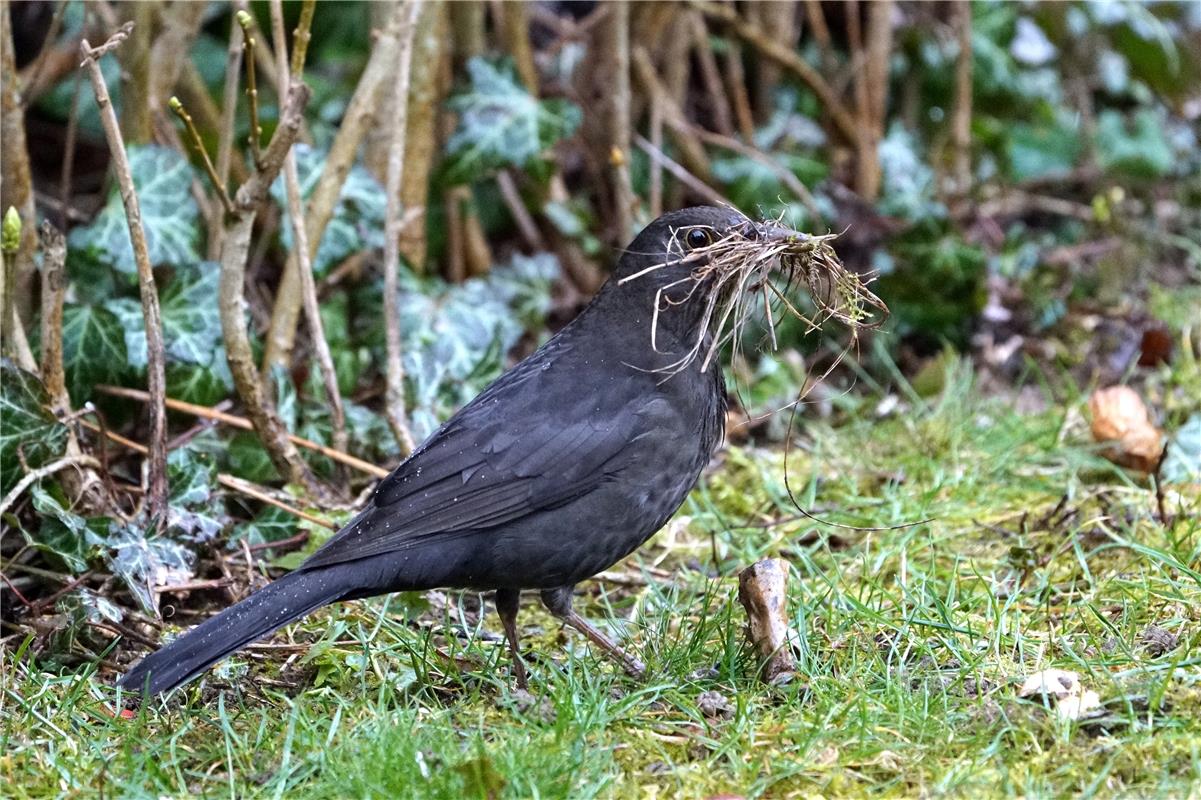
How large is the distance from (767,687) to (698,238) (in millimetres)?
1246

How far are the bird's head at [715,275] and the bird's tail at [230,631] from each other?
1080 millimetres

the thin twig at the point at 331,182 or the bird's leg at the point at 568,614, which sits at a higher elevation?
the thin twig at the point at 331,182

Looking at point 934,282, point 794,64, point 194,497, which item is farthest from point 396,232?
point 794,64

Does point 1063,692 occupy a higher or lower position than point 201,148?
lower

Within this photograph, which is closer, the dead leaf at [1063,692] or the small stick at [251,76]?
the dead leaf at [1063,692]

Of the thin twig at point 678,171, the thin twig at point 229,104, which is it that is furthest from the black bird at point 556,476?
the thin twig at point 678,171

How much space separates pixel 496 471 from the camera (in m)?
3.63

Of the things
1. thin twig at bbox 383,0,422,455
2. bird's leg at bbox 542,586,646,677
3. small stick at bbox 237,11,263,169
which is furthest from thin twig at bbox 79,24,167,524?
bird's leg at bbox 542,586,646,677

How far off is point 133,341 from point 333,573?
5.40ft

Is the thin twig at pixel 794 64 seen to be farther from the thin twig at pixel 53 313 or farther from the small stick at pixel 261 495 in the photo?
the thin twig at pixel 53 313

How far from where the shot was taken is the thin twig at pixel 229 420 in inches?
183

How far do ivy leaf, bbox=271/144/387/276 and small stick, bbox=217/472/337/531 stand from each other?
0.92 metres

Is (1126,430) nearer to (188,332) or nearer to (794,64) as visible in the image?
(794,64)

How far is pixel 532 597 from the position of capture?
455 cm
